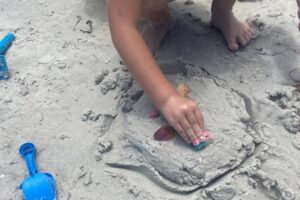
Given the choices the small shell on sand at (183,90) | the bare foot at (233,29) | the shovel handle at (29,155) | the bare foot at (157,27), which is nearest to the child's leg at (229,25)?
the bare foot at (233,29)

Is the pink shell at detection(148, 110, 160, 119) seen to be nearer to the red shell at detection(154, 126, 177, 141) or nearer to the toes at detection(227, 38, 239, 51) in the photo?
the red shell at detection(154, 126, 177, 141)

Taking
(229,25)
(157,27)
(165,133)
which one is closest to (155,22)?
(157,27)

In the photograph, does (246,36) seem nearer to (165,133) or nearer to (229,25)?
(229,25)

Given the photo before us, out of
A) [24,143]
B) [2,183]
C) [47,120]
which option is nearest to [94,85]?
[47,120]

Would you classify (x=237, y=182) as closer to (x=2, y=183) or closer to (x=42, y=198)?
(x=42, y=198)

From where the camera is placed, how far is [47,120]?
152 cm

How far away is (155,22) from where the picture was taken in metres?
1.78

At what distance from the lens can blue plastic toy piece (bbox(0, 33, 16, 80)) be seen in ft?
5.61

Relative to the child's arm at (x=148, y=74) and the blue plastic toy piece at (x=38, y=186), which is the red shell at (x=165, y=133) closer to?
the child's arm at (x=148, y=74)

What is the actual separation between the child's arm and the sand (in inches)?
2.9

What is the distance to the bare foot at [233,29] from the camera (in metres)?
1.66

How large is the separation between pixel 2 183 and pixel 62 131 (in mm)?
280

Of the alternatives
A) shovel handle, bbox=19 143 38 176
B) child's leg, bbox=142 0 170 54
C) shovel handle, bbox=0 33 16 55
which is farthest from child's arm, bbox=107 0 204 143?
shovel handle, bbox=0 33 16 55

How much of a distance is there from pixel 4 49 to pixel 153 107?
0.88 m
